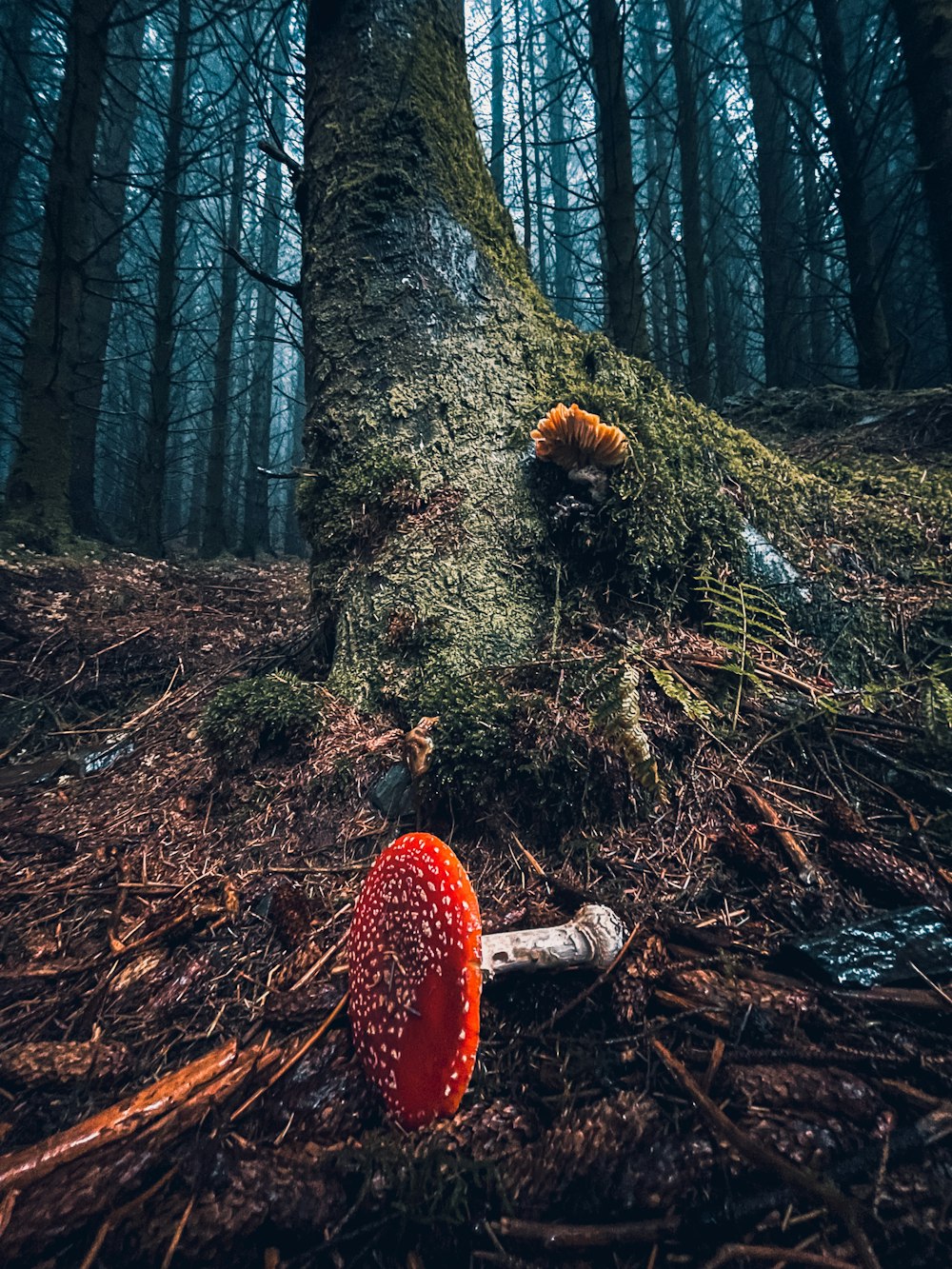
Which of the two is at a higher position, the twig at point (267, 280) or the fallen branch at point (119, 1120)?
the twig at point (267, 280)

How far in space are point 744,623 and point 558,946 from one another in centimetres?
132

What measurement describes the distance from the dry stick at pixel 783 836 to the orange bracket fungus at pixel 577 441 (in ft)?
4.23

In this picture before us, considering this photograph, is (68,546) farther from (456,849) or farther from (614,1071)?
(614,1071)

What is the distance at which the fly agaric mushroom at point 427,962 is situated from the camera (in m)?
1.02

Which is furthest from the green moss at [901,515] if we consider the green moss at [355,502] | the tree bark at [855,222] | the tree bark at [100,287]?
the tree bark at [100,287]

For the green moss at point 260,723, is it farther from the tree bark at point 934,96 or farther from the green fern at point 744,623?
the tree bark at point 934,96

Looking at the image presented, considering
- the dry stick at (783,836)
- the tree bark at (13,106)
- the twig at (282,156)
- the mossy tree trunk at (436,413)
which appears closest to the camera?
the dry stick at (783,836)

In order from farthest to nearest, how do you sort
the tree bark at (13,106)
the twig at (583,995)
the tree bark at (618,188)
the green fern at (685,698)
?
the tree bark at (13,106) < the tree bark at (618,188) < the green fern at (685,698) < the twig at (583,995)

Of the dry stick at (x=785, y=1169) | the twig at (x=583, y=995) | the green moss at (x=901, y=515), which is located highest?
the green moss at (x=901, y=515)

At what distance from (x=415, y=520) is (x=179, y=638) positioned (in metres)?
2.10

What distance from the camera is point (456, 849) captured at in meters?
1.63

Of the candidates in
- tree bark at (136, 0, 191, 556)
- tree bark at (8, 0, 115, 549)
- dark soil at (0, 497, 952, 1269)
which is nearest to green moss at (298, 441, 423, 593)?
dark soil at (0, 497, 952, 1269)

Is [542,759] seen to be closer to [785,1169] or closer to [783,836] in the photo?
[783,836]

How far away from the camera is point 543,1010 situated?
1.19 meters
